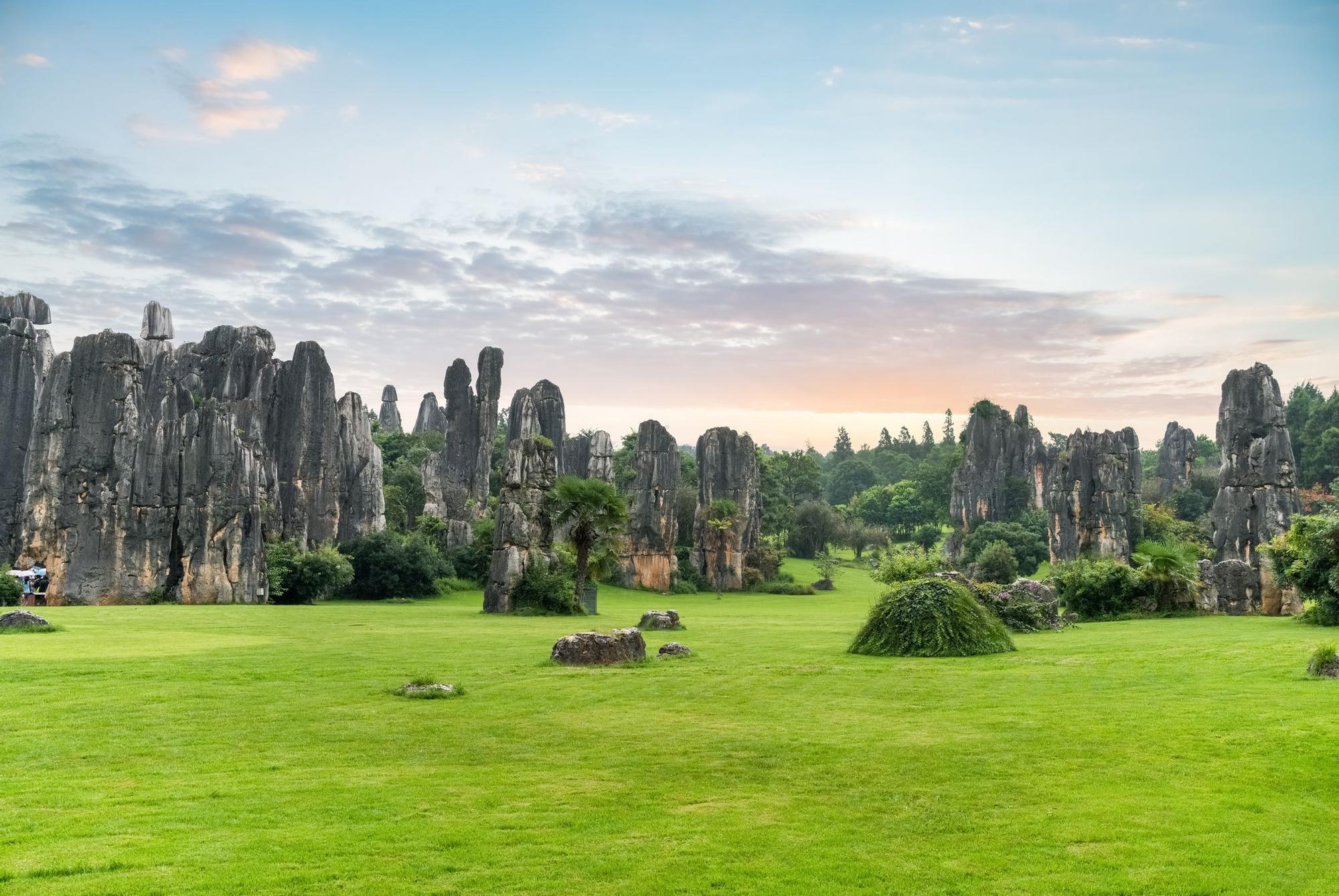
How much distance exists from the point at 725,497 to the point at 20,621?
5111 centimetres

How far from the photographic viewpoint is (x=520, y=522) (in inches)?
1644

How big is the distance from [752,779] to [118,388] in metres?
46.1

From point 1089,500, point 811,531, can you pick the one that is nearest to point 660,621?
point 1089,500

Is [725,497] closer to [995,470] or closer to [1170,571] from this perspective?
[995,470]

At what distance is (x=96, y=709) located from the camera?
13555 mm

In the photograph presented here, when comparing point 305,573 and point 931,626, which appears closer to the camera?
point 931,626

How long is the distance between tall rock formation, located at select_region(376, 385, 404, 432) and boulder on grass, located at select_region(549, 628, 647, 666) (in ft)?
413

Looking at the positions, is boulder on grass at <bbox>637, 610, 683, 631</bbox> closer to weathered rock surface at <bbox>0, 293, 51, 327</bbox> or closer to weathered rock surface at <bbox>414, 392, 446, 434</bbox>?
weathered rock surface at <bbox>0, 293, 51, 327</bbox>

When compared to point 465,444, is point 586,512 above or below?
below

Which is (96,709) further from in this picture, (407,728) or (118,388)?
(118,388)

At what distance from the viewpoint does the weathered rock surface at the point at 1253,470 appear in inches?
1722

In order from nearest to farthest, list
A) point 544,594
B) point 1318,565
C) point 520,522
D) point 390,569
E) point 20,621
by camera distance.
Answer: point 20,621, point 1318,565, point 544,594, point 520,522, point 390,569

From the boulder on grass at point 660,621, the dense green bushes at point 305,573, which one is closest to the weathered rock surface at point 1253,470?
the boulder on grass at point 660,621

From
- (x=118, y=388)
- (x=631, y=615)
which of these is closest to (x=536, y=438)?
(x=631, y=615)
